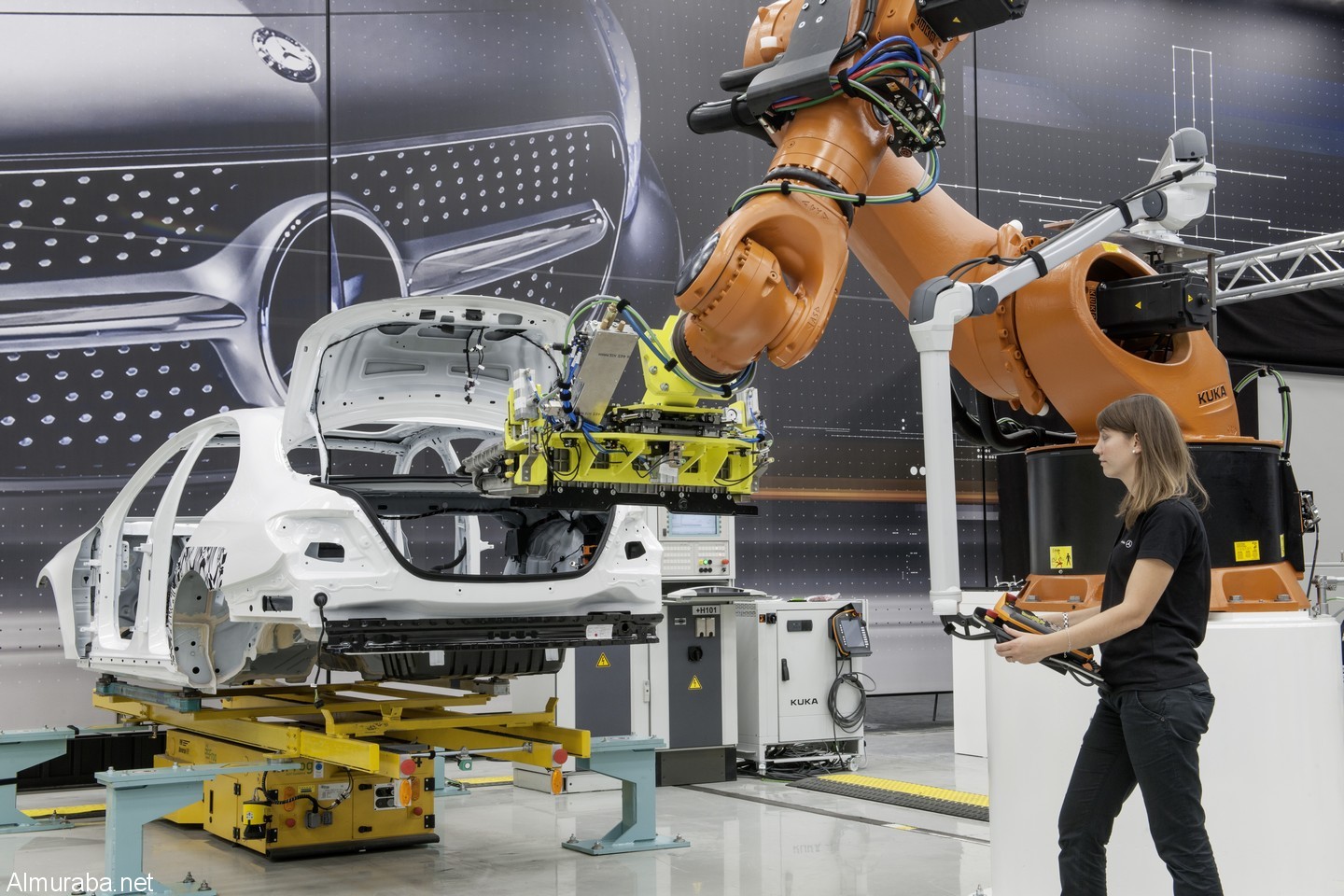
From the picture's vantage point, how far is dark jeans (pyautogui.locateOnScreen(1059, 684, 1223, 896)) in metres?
3.18

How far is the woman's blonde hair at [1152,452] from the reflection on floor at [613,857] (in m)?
2.43

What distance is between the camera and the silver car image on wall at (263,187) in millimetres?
8852

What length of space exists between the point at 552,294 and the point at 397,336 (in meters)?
4.74

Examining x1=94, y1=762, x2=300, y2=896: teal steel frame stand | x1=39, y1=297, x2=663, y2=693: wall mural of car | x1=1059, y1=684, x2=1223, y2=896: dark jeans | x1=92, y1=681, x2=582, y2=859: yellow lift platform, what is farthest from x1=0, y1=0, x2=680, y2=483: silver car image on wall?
x1=1059, y1=684, x2=1223, y2=896: dark jeans

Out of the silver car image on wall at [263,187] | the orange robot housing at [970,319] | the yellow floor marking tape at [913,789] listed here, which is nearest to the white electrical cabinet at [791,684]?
the yellow floor marking tape at [913,789]

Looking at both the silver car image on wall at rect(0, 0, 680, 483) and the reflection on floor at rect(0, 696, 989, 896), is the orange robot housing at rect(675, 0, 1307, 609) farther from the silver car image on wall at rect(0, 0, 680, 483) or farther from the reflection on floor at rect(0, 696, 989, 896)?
the silver car image on wall at rect(0, 0, 680, 483)

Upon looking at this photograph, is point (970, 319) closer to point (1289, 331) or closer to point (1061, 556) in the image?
point (1061, 556)

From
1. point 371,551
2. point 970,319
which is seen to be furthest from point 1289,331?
point 371,551

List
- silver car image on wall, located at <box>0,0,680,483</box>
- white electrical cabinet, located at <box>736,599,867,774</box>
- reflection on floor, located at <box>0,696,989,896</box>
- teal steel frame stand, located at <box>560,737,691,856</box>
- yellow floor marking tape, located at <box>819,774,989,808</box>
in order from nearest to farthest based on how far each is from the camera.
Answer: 1. reflection on floor, located at <box>0,696,989,896</box>
2. teal steel frame stand, located at <box>560,737,691,856</box>
3. yellow floor marking tape, located at <box>819,774,989,808</box>
4. white electrical cabinet, located at <box>736,599,867,774</box>
5. silver car image on wall, located at <box>0,0,680,483</box>

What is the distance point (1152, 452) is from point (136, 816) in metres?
4.06

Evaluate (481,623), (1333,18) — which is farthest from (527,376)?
(1333,18)

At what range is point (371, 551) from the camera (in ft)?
16.2

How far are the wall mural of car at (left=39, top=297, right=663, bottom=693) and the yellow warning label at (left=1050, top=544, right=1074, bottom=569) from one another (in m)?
1.81

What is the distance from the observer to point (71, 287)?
886cm
